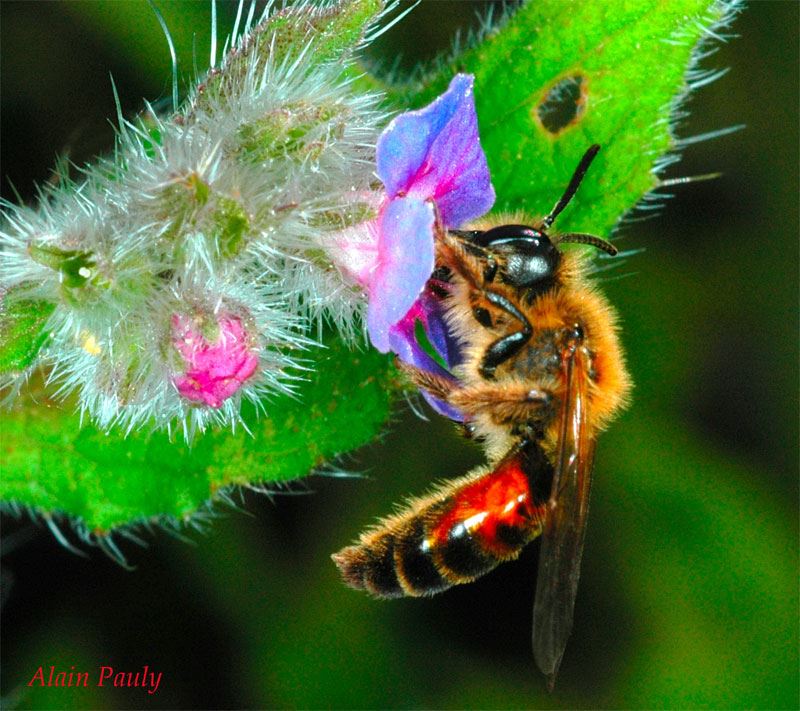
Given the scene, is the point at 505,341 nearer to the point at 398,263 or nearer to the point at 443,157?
the point at 398,263

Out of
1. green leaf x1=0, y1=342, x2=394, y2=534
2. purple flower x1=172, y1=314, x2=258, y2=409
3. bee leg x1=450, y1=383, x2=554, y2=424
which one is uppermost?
purple flower x1=172, y1=314, x2=258, y2=409

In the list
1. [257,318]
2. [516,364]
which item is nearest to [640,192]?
[516,364]

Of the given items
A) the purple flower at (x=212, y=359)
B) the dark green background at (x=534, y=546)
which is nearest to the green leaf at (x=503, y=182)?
the purple flower at (x=212, y=359)

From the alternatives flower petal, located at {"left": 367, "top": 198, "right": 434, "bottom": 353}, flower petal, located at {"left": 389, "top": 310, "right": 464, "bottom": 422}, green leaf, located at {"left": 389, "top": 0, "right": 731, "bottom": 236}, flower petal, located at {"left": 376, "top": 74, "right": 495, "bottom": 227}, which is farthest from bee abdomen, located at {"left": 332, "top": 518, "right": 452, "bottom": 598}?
green leaf, located at {"left": 389, "top": 0, "right": 731, "bottom": 236}

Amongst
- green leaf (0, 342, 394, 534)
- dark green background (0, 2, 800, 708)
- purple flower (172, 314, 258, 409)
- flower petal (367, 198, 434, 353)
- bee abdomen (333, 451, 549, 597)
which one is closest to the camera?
flower petal (367, 198, 434, 353)

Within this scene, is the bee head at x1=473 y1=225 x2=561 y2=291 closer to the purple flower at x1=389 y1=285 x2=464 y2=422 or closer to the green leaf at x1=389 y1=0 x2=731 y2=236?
the purple flower at x1=389 y1=285 x2=464 y2=422

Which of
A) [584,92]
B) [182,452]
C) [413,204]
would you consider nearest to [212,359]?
[413,204]

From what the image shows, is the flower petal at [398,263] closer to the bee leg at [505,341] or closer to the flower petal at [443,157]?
the flower petal at [443,157]
